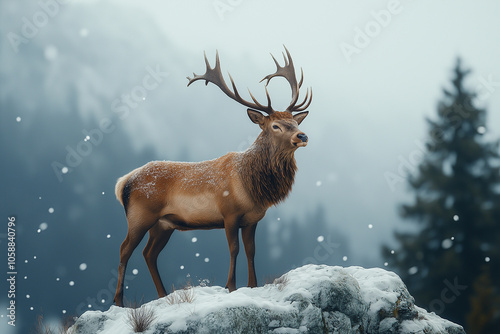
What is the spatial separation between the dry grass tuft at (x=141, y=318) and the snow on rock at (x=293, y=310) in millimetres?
43

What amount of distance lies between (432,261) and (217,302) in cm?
705

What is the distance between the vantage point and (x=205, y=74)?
21.3ft

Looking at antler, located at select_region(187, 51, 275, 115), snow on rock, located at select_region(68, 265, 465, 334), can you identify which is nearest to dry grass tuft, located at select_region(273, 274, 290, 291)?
snow on rock, located at select_region(68, 265, 465, 334)

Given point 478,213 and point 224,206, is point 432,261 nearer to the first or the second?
point 478,213

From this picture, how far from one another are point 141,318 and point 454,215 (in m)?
7.90

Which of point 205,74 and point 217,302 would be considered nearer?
point 217,302

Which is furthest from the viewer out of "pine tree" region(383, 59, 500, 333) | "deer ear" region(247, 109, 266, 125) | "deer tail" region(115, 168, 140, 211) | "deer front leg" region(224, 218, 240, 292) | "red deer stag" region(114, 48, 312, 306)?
"pine tree" region(383, 59, 500, 333)

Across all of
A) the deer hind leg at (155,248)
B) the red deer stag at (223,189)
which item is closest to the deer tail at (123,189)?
the red deer stag at (223,189)

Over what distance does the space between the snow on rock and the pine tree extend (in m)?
4.37

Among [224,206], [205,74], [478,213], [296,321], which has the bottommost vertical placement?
[478,213]

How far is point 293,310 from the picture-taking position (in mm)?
5094

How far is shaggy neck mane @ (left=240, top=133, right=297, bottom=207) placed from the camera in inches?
232

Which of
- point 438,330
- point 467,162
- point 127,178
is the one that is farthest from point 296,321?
point 467,162

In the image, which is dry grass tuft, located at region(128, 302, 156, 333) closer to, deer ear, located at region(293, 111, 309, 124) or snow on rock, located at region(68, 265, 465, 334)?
snow on rock, located at region(68, 265, 465, 334)
